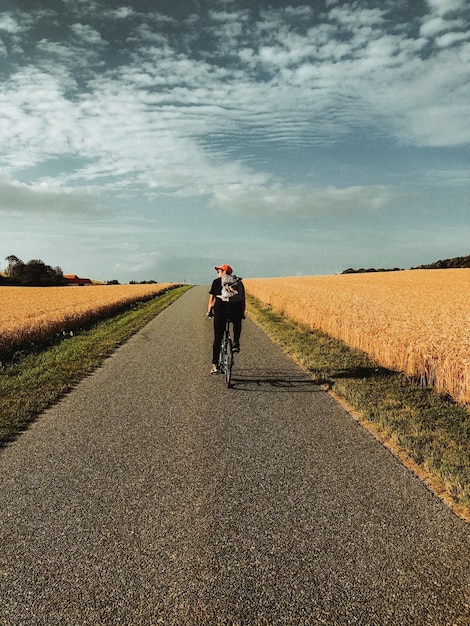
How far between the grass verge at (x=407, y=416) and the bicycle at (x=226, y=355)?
76.8 inches

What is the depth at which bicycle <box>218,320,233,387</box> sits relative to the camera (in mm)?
8844

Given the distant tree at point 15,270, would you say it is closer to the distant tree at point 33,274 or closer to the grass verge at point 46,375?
the distant tree at point 33,274

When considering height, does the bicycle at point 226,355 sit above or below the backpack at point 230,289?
below

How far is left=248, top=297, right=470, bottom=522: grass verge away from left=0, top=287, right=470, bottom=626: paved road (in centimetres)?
28

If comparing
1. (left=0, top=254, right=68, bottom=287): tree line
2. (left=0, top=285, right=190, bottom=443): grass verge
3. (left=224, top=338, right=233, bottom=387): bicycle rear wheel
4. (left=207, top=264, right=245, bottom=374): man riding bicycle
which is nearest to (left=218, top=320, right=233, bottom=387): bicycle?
(left=224, top=338, right=233, bottom=387): bicycle rear wheel

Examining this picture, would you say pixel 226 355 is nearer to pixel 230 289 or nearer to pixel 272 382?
pixel 272 382

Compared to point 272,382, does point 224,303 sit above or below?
above

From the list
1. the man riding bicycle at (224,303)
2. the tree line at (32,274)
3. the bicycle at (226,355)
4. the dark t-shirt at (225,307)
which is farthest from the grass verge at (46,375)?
the tree line at (32,274)

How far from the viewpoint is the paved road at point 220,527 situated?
2957 mm

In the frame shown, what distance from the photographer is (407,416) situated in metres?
6.94

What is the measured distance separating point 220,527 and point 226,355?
542 cm

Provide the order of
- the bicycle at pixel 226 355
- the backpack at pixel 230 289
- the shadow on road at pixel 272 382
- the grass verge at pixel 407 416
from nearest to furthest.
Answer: the grass verge at pixel 407 416 < the shadow on road at pixel 272 382 < the bicycle at pixel 226 355 < the backpack at pixel 230 289

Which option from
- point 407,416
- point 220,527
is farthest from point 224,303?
point 220,527

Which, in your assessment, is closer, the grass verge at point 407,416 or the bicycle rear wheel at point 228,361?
the grass verge at point 407,416
